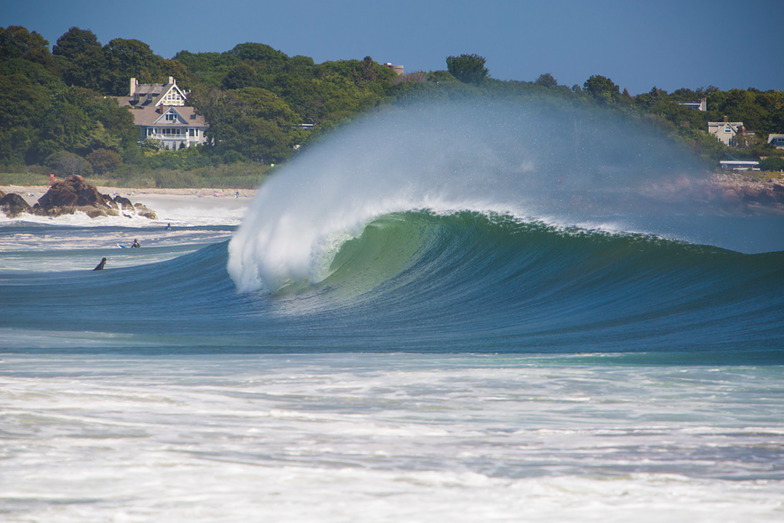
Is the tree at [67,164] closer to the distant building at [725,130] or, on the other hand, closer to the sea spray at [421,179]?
the distant building at [725,130]

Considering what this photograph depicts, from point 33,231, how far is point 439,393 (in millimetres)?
34644

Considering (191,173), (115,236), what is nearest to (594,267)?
(115,236)

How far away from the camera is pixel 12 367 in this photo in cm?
625

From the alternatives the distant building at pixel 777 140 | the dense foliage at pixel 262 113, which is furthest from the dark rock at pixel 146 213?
the distant building at pixel 777 140

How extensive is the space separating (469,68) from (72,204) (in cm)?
3493

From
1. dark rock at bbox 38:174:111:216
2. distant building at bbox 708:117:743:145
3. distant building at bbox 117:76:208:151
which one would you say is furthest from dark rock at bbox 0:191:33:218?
distant building at bbox 708:117:743:145

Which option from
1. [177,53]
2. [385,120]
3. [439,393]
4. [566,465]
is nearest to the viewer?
[566,465]

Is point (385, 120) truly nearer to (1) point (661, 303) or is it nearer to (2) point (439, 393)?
(1) point (661, 303)

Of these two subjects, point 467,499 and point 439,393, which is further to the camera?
point 439,393

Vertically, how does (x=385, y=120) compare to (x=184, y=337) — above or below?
above

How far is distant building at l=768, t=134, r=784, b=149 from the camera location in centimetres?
7250

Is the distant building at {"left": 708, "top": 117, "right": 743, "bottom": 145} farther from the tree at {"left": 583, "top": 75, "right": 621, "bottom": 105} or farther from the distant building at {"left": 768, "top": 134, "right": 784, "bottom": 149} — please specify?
the tree at {"left": 583, "top": 75, "right": 621, "bottom": 105}

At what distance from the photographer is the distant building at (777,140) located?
238ft

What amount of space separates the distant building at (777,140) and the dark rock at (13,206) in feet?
200
